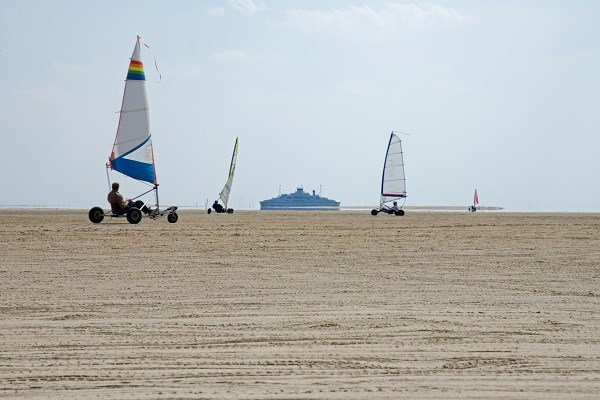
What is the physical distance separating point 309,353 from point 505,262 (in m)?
8.82

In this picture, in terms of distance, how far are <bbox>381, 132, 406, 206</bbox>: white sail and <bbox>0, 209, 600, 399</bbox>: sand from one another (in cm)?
4709

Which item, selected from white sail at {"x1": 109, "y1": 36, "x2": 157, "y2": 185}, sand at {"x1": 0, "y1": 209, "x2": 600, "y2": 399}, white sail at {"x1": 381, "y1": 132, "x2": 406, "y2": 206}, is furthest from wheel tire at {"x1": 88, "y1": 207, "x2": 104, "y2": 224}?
white sail at {"x1": 381, "y1": 132, "x2": 406, "y2": 206}

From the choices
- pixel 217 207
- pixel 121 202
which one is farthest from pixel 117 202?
pixel 217 207

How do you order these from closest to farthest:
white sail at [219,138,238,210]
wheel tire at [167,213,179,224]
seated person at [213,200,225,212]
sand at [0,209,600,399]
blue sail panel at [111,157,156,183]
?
1. sand at [0,209,600,399]
2. wheel tire at [167,213,179,224]
3. blue sail panel at [111,157,156,183]
4. seated person at [213,200,225,212]
5. white sail at [219,138,238,210]

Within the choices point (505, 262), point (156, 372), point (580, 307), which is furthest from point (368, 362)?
point (505, 262)

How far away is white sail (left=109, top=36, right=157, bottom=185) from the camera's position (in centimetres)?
3106

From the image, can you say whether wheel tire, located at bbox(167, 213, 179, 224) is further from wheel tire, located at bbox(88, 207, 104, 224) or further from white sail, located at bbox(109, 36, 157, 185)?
wheel tire, located at bbox(88, 207, 104, 224)

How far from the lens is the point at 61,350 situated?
22.5 ft

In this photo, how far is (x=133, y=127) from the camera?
31.2m

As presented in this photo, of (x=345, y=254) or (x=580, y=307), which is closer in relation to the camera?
(x=580, y=307)

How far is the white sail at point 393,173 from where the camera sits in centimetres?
6325

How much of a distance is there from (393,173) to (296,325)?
5672 cm

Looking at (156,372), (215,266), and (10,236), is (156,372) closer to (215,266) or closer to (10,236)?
(215,266)

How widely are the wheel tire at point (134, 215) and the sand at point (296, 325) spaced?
11761mm
